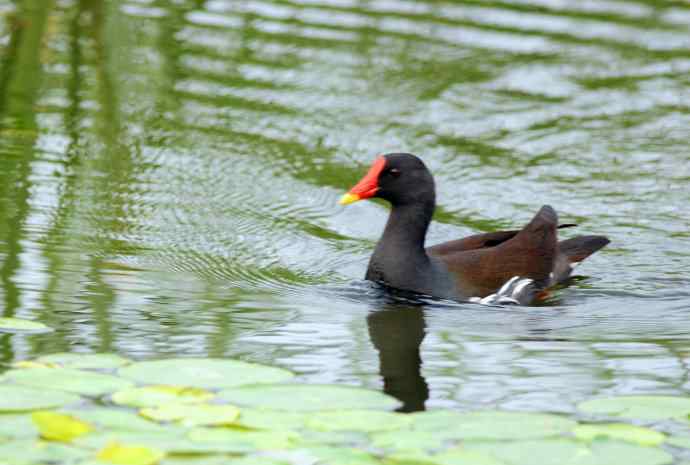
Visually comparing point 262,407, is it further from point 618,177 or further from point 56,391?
point 618,177

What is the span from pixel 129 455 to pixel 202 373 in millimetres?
796

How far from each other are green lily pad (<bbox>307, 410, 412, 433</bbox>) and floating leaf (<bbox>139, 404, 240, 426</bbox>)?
226 mm

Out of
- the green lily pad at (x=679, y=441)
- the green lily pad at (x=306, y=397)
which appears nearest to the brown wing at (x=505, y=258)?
the green lily pad at (x=306, y=397)

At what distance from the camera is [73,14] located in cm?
1091

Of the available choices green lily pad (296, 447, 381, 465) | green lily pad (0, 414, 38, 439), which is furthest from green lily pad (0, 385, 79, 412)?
green lily pad (296, 447, 381, 465)

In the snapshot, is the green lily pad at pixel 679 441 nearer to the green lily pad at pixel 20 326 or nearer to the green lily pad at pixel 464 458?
the green lily pad at pixel 464 458

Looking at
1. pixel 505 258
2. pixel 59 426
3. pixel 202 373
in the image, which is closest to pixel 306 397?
pixel 202 373

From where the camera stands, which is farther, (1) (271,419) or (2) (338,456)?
(1) (271,419)

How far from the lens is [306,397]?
13.8 feet

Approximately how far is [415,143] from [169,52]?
2.41 metres

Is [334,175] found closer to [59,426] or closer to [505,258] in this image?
[505,258]

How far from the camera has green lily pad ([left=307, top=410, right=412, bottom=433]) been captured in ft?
12.9

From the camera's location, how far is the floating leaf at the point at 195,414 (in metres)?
3.89

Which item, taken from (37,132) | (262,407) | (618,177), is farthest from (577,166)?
(262,407)
